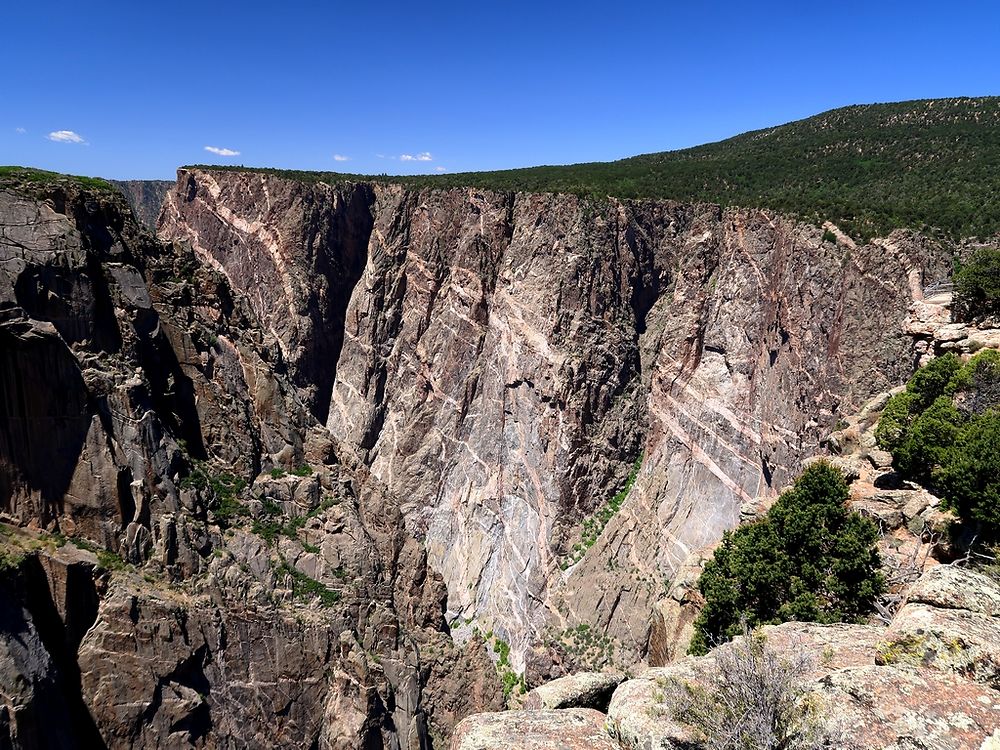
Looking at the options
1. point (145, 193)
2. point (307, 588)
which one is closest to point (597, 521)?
point (307, 588)

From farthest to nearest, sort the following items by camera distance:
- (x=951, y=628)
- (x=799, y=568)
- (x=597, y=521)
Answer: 1. (x=597, y=521)
2. (x=799, y=568)
3. (x=951, y=628)

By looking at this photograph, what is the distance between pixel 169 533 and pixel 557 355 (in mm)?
36257

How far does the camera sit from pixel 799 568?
18359 mm

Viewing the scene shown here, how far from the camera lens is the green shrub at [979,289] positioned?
2780 cm

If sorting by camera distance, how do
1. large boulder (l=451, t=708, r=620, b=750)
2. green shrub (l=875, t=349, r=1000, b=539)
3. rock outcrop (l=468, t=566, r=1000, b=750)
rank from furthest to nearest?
green shrub (l=875, t=349, r=1000, b=539) < large boulder (l=451, t=708, r=620, b=750) < rock outcrop (l=468, t=566, r=1000, b=750)

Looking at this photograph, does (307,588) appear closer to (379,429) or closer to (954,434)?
(954,434)

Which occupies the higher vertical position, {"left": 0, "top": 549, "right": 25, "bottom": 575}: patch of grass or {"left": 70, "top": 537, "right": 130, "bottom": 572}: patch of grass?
{"left": 0, "top": 549, "right": 25, "bottom": 575}: patch of grass

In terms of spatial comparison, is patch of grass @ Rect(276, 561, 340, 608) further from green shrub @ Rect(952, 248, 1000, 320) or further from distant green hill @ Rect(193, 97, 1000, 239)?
distant green hill @ Rect(193, 97, 1000, 239)

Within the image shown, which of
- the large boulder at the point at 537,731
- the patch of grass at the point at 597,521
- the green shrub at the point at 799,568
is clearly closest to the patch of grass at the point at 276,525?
the large boulder at the point at 537,731

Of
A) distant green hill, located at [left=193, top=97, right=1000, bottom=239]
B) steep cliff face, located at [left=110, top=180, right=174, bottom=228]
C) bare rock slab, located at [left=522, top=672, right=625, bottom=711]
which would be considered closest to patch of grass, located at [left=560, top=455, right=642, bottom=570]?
distant green hill, located at [left=193, top=97, right=1000, bottom=239]

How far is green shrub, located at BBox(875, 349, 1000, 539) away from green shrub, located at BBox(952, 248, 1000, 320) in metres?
6.36

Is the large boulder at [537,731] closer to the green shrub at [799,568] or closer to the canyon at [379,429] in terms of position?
the green shrub at [799,568]

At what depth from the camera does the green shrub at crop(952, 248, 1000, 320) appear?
91.2 ft

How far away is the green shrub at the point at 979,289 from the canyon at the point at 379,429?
16.8ft
